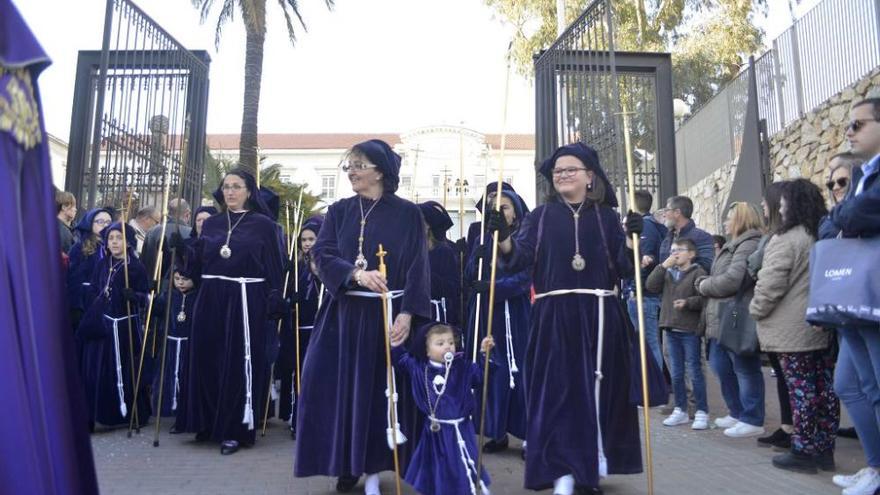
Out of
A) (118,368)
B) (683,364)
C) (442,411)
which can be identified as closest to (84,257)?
(118,368)

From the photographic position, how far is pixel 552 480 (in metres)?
4.28

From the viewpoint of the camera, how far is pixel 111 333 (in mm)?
7184

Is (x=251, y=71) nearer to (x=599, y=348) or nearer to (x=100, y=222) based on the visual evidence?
(x=100, y=222)

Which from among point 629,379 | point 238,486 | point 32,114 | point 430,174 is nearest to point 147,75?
point 238,486

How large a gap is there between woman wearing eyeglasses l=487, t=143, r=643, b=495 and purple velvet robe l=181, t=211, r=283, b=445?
102 inches

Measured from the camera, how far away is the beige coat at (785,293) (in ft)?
17.5

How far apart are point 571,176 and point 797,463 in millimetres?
2476

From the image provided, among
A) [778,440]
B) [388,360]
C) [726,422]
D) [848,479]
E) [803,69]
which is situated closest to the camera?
[388,360]

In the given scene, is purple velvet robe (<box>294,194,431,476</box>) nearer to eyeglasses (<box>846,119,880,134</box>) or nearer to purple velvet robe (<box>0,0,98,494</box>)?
purple velvet robe (<box>0,0,98,494</box>)

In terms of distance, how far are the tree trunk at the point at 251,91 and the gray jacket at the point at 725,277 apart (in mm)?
12054

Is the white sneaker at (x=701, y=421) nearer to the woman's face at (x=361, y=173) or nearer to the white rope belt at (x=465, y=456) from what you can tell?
the white rope belt at (x=465, y=456)

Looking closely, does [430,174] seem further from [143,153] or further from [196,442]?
[196,442]

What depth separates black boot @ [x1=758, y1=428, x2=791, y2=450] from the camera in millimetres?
5918

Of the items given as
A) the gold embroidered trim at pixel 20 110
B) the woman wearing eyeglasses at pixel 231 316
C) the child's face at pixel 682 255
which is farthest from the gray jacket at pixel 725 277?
the gold embroidered trim at pixel 20 110
